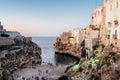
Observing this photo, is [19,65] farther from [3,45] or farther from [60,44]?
[60,44]

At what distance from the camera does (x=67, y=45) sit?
360 feet

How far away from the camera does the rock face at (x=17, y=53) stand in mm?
66113

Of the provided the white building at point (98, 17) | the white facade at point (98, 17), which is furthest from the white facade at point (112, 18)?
the white facade at point (98, 17)

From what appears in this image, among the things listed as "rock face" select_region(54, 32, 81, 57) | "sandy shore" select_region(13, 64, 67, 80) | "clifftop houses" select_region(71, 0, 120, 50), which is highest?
"clifftop houses" select_region(71, 0, 120, 50)

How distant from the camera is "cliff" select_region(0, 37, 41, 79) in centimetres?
6596

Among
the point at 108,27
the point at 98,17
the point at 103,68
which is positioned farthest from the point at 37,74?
the point at 103,68

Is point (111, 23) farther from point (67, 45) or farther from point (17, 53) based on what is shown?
point (67, 45)

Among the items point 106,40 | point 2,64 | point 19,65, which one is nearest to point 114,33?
point 106,40

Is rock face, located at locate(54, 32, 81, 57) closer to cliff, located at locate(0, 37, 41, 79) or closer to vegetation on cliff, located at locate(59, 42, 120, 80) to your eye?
cliff, located at locate(0, 37, 41, 79)

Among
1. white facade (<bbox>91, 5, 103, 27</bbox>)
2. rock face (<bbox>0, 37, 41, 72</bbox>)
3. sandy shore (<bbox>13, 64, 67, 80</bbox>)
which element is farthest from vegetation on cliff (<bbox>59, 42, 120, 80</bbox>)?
rock face (<bbox>0, 37, 41, 72</bbox>)

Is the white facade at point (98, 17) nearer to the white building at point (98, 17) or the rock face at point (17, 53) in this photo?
the white building at point (98, 17)

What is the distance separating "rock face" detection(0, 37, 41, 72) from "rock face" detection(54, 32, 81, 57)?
13.7m

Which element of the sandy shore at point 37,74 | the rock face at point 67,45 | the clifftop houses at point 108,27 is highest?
the clifftop houses at point 108,27

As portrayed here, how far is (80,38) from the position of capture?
95312 mm
